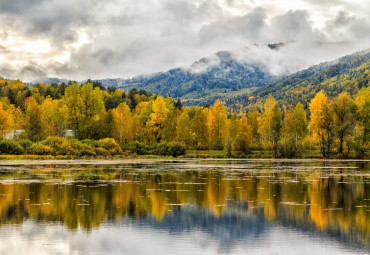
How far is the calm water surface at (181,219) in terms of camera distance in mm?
16297

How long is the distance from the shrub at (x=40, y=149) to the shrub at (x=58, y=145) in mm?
1016

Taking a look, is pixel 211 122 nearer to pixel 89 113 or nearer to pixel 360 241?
pixel 89 113

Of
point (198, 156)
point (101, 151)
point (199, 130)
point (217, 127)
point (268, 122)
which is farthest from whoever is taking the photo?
point (217, 127)

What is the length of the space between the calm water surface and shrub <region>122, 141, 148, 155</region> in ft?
188

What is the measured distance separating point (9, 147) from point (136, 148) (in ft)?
93.8

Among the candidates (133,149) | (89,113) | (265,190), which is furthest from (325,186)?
(89,113)

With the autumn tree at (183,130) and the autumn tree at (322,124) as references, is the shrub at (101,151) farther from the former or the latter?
the autumn tree at (322,124)

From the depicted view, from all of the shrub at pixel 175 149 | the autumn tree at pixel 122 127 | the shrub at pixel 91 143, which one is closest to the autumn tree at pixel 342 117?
the shrub at pixel 175 149

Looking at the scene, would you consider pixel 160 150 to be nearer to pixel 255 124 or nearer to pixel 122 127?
pixel 122 127

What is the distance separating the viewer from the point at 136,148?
9331 centimetres

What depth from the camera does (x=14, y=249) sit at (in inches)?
614

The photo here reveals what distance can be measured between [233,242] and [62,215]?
9.74 metres

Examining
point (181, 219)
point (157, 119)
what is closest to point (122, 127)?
point (157, 119)

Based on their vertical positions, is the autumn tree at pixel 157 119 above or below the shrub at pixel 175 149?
above
